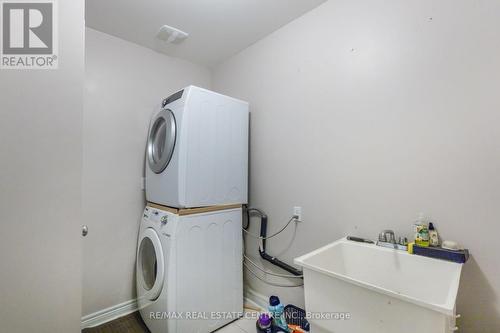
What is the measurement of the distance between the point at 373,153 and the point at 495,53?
0.65m

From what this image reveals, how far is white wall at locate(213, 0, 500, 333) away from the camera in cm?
102

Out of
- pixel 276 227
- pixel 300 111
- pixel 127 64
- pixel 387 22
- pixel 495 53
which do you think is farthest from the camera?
pixel 127 64

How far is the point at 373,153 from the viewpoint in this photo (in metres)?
1.35

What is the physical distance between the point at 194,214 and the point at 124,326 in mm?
1117

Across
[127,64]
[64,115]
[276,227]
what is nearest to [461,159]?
[276,227]

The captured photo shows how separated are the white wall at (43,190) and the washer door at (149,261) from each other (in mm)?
809

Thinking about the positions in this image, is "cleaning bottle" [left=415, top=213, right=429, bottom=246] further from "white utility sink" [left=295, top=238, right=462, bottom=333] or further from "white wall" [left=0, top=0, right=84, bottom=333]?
"white wall" [left=0, top=0, right=84, bottom=333]

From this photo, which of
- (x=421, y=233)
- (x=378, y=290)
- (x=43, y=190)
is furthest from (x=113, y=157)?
(x=421, y=233)

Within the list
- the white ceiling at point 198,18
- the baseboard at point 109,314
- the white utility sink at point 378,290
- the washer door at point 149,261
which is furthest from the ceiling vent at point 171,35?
the baseboard at point 109,314

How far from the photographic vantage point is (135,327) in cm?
178

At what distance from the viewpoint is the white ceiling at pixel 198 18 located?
1.61 metres

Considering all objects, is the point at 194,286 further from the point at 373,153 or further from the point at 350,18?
the point at 350,18

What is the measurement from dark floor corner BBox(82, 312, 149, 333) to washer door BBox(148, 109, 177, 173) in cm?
123

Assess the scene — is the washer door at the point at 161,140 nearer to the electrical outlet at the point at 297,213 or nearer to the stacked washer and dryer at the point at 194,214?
the stacked washer and dryer at the point at 194,214
